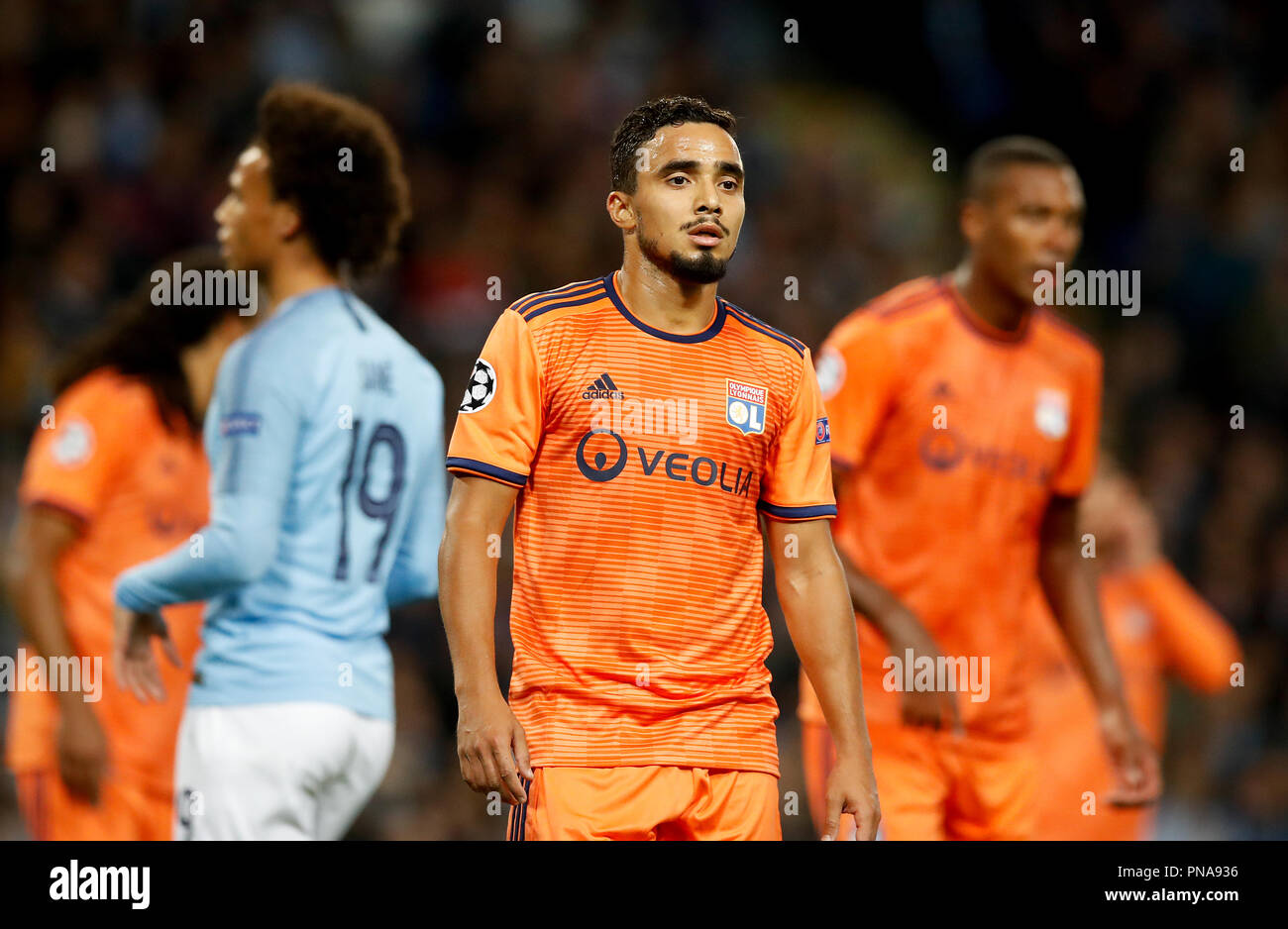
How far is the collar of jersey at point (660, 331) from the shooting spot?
369 cm

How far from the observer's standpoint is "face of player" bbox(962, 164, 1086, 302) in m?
5.61

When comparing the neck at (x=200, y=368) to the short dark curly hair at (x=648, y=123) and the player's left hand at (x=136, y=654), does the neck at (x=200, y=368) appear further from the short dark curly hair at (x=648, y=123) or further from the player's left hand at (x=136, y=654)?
the short dark curly hair at (x=648, y=123)

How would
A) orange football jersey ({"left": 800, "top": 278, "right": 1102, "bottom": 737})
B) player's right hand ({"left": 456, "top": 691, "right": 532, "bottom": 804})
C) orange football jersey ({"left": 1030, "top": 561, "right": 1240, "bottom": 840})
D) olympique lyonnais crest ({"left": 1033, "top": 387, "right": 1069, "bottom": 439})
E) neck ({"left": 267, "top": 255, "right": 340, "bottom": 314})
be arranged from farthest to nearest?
orange football jersey ({"left": 1030, "top": 561, "right": 1240, "bottom": 840})
olympique lyonnais crest ({"left": 1033, "top": 387, "right": 1069, "bottom": 439})
orange football jersey ({"left": 800, "top": 278, "right": 1102, "bottom": 737})
neck ({"left": 267, "top": 255, "right": 340, "bottom": 314})
player's right hand ({"left": 456, "top": 691, "right": 532, "bottom": 804})

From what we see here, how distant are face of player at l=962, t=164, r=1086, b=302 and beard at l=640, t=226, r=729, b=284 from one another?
7.34 ft

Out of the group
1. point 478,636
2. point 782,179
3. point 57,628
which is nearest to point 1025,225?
point 478,636

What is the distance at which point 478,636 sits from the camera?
11.0ft

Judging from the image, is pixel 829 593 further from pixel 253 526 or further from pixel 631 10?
pixel 631 10

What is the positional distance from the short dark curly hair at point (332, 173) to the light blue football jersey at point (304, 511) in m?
0.23

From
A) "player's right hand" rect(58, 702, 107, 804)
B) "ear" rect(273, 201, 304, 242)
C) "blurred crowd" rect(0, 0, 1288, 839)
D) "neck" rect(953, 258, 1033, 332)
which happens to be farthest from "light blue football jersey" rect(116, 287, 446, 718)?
"blurred crowd" rect(0, 0, 1288, 839)

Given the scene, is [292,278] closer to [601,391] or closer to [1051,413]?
[601,391]

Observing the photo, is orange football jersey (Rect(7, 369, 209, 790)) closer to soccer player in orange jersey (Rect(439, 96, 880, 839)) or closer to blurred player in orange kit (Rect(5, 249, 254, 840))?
blurred player in orange kit (Rect(5, 249, 254, 840))

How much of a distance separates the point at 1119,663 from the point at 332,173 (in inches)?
163

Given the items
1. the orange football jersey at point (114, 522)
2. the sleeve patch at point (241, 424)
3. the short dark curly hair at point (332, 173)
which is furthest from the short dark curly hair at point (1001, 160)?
the orange football jersey at point (114, 522)

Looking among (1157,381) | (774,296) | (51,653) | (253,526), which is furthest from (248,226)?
(1157,381)
